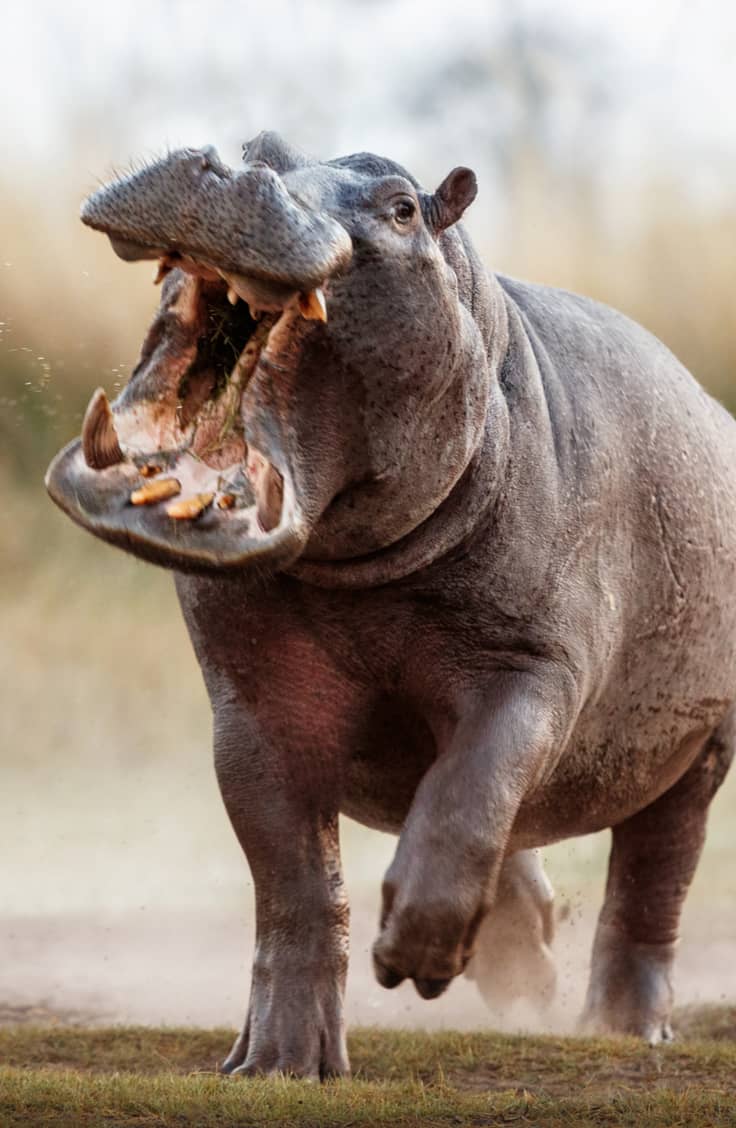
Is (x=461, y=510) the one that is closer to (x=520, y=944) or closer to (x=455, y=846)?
(x=455, y=846)

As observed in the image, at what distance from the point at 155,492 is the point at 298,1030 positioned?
161 cm

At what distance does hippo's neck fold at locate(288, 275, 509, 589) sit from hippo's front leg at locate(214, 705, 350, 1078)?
1.86 feet

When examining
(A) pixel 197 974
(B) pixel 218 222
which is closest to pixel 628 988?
(A) pixel 197 974

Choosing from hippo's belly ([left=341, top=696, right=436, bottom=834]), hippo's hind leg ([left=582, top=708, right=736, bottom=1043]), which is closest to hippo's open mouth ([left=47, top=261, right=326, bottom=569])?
hippo's belly ([left=341, top=696, right=436, bottom=834])

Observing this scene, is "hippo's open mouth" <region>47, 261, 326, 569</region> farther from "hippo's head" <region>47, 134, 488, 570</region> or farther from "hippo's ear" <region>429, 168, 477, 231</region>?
"hippo's ear" <region>429, 168, 477, 231</region>

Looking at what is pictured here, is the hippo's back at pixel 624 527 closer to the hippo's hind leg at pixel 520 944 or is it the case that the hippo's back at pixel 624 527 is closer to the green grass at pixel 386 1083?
the green grass at pixel 386 1083

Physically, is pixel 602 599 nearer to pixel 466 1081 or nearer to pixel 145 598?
pixel 466 1081

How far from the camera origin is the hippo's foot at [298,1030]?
559cm

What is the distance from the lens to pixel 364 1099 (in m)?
4.95

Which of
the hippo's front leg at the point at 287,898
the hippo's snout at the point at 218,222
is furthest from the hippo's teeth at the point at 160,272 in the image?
the hippo's front leg at the point at 287,898

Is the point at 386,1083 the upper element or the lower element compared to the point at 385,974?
lower

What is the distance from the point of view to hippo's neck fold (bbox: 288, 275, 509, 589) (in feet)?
17.6

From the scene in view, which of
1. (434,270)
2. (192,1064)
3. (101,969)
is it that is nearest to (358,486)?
(434,270)

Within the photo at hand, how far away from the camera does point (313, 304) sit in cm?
473
